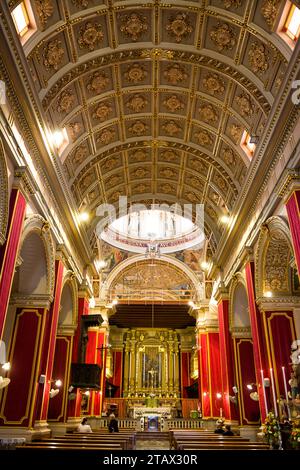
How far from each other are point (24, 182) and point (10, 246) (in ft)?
5.58

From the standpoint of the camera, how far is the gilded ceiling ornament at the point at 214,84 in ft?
38.3

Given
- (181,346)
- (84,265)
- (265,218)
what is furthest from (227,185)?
(181,346)

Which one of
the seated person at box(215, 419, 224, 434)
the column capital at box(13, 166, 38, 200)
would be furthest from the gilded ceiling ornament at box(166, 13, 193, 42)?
the seated person at box(215, 419, 224, 434)

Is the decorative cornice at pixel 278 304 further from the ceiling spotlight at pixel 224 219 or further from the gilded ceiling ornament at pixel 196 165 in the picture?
the gilded ceiling ornament at pixel 196 165

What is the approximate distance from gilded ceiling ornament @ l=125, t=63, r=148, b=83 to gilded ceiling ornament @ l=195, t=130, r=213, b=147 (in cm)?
313

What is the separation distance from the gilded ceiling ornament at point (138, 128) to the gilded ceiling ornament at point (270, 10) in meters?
6.12

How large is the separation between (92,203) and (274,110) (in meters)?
9.69

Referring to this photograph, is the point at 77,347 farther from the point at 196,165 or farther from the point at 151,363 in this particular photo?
the point at 151,363

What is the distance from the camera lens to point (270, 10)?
29.2 ft

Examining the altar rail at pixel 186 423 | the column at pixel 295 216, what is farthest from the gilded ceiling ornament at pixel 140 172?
the altar rail at pixel 186 423

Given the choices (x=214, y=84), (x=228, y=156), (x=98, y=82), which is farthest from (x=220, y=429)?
(x=98, y=82)
